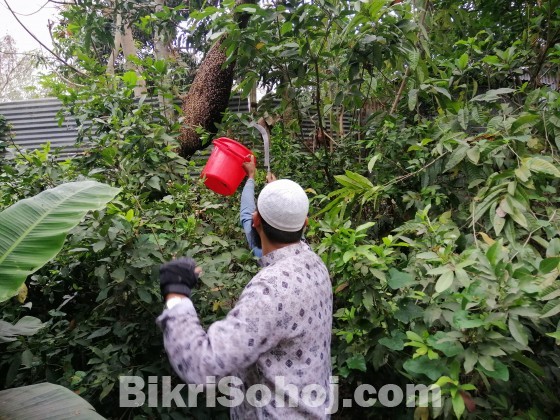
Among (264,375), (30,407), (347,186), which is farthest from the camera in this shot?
(347,186)

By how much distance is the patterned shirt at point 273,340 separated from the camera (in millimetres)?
1150

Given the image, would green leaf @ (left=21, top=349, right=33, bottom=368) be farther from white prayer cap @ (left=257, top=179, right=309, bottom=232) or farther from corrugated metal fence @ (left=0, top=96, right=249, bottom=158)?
corrugated metal fence @ (left=0, top=96, right=249, bottom=158)

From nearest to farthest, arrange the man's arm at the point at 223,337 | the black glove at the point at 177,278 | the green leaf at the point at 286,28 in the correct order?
the man's arm at the point at 223,337 → the black glove at the point at 177,278 → the green leaf at the point at 286,28

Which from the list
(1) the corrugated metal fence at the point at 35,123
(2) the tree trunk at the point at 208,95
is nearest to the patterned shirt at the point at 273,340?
(2) the tree trunk at the point at 208,95

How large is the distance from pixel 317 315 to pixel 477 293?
55 cm

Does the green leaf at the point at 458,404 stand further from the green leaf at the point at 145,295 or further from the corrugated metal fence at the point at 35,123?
the corrugated metal fence at the point at 35,123

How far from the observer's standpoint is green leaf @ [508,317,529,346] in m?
1.33

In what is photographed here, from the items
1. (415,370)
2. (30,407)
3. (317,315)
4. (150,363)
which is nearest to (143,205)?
(150,363)

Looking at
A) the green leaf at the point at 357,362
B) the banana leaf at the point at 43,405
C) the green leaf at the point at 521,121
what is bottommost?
the green leaf at the point at 357,362

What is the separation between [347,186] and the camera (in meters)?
2.21

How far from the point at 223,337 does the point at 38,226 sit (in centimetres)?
97

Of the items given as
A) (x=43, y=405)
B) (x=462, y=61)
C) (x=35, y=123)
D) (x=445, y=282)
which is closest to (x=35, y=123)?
(x=35, y=123)

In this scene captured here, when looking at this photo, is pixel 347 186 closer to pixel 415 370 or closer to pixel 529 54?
pixel 415 370

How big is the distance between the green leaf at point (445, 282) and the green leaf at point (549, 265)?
29 centimetres
